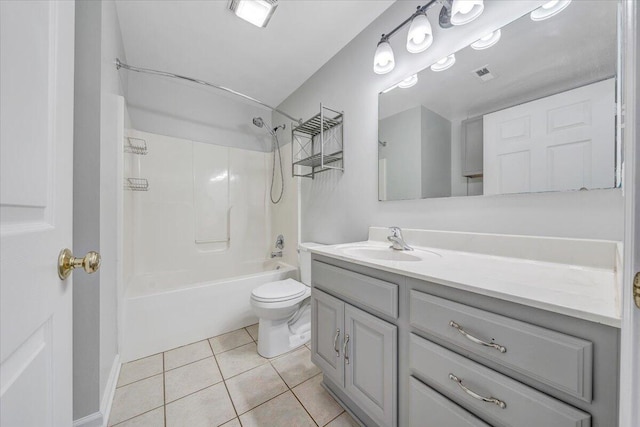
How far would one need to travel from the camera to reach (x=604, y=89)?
82 centimetres

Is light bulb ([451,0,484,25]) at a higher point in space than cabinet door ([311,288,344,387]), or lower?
higher

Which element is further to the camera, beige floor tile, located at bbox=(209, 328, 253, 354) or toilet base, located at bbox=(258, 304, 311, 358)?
beige floor tile, located at bbox=(209, 328, 253, 354)

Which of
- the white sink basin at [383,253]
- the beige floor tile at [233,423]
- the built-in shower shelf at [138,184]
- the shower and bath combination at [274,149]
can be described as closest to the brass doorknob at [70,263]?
the white sink basin at [383,253]

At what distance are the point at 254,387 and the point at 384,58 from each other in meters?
2.13

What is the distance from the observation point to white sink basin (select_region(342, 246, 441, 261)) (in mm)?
1199

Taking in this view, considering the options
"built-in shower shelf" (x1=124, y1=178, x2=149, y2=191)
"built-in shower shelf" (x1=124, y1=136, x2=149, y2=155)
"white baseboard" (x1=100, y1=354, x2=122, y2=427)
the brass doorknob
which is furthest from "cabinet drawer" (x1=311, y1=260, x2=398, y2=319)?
"built-in shower shelf" (x1=124, y1=136, x2=149, y2=155)

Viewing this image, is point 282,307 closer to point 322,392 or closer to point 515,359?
point 322,392

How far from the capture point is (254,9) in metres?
1.53

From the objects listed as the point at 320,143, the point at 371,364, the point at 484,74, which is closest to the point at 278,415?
the point at 371,364

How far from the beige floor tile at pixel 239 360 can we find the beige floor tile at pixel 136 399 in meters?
0.34

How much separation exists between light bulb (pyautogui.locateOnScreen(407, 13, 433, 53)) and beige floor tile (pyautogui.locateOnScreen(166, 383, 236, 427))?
85.8 inches

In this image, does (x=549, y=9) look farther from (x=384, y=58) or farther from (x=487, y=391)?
(x=487, y=391)

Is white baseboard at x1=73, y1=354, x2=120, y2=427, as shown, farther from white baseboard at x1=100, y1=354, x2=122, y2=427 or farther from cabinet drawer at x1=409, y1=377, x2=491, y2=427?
cabinet drawer at x1=409, y1=377, x2=491, y2=427

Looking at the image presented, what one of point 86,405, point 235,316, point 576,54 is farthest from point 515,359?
point 235,316
